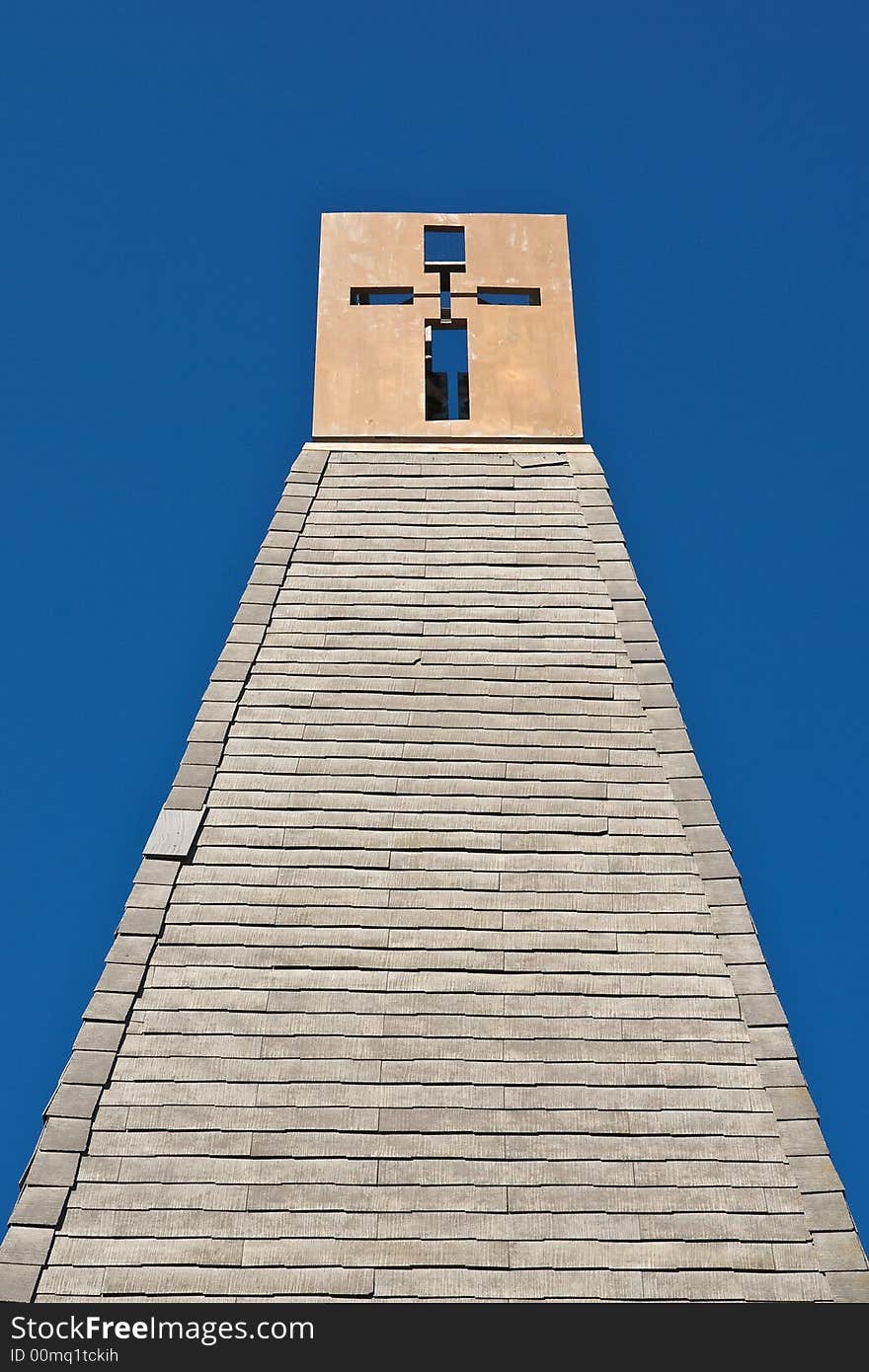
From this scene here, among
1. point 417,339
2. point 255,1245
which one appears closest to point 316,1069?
point 255,1245

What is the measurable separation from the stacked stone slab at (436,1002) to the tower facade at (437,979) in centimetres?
2

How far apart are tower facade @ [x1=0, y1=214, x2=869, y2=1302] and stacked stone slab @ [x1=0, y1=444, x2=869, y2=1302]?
16 millimetres

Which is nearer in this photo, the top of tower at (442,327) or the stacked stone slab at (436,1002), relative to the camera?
the stacked stone slab at (436,1002)

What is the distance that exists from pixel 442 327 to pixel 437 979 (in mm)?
5542

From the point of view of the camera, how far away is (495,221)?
11859mm

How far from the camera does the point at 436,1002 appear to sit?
807cm

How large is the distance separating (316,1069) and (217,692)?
2.64 meters

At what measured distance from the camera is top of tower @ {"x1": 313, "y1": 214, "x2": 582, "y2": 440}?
36.8 ft

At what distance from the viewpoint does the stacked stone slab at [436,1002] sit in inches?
287

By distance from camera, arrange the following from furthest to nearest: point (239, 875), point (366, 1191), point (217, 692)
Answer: point (217, 692), point (239, 875), point (366, 1191)

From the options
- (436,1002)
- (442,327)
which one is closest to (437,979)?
(436,1002)

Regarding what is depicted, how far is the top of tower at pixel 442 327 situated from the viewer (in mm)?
11227

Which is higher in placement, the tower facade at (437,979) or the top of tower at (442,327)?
the top of tower at (442,327)
